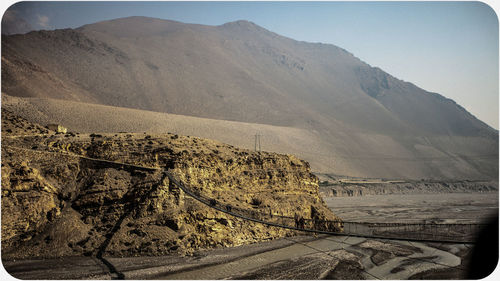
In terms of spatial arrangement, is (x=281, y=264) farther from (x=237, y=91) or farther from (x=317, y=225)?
(x=237, y=91)

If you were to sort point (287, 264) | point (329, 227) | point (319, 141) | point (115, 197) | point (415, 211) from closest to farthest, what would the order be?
1. point (287, 264)
2. point (115, 197)
3. point (329, 227)
4. point (415, 211)
5. point (319, 141)

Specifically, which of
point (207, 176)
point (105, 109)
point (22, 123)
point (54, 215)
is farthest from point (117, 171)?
point (105, 109)

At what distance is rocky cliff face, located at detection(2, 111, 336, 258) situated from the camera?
1309 cm

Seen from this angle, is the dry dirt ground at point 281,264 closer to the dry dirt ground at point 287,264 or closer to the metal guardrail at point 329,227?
the dry dirt ground at point 287,264

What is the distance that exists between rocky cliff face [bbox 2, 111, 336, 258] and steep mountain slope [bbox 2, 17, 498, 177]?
74.7 m

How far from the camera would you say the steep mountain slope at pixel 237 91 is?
104 m

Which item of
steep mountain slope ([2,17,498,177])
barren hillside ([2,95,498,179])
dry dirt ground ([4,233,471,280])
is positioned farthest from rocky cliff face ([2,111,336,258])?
steep mountain slope ([2,17,498,177])

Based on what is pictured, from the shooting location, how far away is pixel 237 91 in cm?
14300

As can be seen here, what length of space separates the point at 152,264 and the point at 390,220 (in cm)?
2915

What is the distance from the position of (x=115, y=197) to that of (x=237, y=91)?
130767mm

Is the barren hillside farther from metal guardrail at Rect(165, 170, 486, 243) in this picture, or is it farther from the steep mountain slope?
metal guardrail at Rect(165, 170, 486, 243)

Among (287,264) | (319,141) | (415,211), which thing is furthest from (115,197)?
(319,141)

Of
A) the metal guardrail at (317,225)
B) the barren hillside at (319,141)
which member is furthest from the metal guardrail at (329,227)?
the barren hillside at (319,141)

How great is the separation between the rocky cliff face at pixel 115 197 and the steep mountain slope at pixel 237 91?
74670 millimetres
